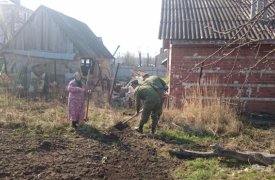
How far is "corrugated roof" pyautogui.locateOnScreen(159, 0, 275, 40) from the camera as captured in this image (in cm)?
1169

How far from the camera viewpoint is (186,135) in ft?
28.5

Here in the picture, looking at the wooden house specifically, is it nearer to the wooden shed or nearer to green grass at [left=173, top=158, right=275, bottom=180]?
the wooden shed

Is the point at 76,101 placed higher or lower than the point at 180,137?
higher

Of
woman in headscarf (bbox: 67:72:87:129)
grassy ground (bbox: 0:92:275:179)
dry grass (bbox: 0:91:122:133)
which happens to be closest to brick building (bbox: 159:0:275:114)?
grassy ground (bbox: 0:92:275:179)

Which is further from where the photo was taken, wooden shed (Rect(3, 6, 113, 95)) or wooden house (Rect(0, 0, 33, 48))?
wooden house (Rect(0, 0, 33, 48))

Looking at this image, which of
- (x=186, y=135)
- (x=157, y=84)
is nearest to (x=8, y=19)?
(x=157, y=84)

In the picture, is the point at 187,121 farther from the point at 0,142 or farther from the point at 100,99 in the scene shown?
the point at 100,99

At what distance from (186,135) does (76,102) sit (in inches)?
110

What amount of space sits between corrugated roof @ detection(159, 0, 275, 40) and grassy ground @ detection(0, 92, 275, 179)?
291 centimetres

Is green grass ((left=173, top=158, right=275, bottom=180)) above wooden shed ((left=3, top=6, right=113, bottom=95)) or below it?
below

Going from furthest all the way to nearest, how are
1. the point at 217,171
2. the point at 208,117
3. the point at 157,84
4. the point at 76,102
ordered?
1. the point at 208,117
2. the point at 76,102
3. the point at 157,84
4. the point at 217,171

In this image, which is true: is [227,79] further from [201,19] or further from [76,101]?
[76,101]

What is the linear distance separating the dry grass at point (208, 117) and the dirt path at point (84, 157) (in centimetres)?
163

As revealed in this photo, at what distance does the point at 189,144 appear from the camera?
7781mm
